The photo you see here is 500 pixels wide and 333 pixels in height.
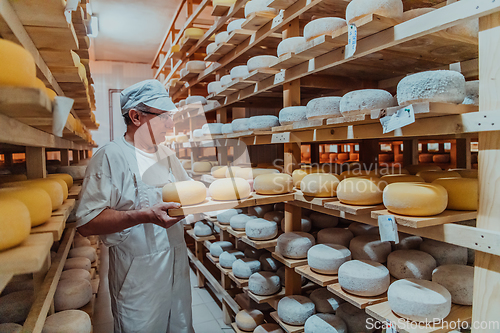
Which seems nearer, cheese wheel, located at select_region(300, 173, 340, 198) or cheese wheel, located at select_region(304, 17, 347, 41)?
cheese wheel, located at select_region(304, 17, 347, 41)

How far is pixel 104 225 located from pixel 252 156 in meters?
2.32

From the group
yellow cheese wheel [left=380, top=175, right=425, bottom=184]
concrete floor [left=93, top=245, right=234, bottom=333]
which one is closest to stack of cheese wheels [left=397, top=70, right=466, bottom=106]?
yellow cheese wheel [left=380, top=175, right=425, bottom=184]

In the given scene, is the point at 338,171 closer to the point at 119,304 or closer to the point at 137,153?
the point at 137,153

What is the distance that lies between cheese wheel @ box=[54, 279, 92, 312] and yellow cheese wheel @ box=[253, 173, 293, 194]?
1.15 metres

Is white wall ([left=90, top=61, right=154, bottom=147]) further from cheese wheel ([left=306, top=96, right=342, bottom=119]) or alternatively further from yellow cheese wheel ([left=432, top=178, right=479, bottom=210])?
yellow cheese wheel ([left=432, top=178, right=479, bottom=210])

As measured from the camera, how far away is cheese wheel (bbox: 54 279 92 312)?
1.68 metres

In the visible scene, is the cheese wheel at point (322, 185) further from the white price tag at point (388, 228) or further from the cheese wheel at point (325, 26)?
the cheese wheel at point (325, 26)

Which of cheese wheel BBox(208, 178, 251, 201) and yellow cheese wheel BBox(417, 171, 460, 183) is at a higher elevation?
yellow cheese wheel BBox(417, 171, 460, 183)

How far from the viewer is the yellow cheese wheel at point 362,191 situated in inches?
56.4

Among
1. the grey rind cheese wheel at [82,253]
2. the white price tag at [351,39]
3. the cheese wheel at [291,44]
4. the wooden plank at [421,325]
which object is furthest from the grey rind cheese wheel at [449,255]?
the grey rind cheese wheel at [82,253]

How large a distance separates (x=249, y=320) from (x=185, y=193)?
137 centimetres

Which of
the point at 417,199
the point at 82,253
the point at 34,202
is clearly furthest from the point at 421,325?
the point at 82,253

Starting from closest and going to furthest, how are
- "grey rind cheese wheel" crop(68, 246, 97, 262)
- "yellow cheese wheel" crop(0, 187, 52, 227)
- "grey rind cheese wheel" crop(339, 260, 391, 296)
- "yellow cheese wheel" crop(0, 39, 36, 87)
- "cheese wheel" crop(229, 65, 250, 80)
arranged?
"yellow cheese wheel" crop(0, 39, 36, 87) → "yellow cheese wheel" crop(0, 187, 52, 227) → "grey rind cheese wheel" crop(339, 260, 391, 296) → "cheese wheel" crop(229, 65, 250, 80) → "grey rind cheese wheel" crop(68, 246, 97, 262)

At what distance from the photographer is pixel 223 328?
2676 millimetres
